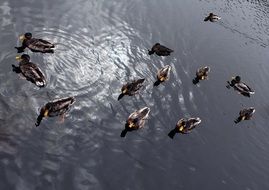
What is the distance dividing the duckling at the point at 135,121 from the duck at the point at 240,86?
891 centimetres

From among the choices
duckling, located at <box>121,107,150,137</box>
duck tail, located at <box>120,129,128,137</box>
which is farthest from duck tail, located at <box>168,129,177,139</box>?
duck tail, located at <box>120,129,128,137</box>

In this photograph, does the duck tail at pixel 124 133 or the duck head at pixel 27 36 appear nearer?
the duck tail at pixel 124 133

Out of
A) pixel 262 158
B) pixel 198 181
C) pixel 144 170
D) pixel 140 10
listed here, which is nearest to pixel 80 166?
pixel 144 170

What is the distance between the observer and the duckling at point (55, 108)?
21.0 metres

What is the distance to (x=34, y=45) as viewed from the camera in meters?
25.4

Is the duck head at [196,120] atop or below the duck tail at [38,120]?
below

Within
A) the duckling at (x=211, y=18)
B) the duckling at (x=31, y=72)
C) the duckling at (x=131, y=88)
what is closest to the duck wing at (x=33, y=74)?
the duckling at (x=31, y=72)

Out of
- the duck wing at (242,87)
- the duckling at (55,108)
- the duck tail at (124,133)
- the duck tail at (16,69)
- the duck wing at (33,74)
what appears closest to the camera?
the duckling at (55,108)

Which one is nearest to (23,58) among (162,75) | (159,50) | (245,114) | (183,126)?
(162,75)

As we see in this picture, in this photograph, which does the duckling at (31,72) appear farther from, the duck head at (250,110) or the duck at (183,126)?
the duck head at (250,110)

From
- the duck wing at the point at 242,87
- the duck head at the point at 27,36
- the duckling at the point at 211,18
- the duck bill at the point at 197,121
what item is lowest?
the duck wing at the point at 242,87

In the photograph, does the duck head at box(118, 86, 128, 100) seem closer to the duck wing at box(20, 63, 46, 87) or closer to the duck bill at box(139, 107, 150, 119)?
the duck bill at box(139, 107, 150, 119)

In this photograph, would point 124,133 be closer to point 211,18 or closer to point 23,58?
point 23,58

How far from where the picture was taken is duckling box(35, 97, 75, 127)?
829 inches
